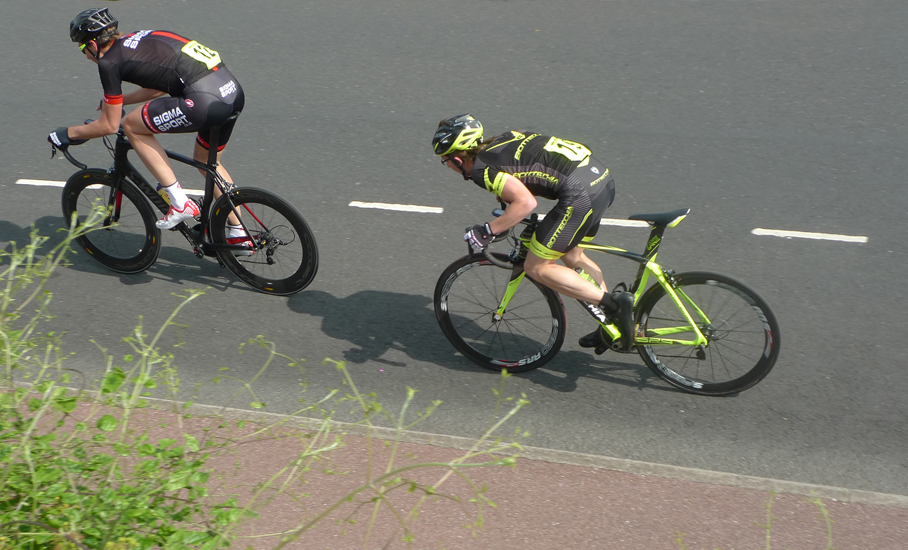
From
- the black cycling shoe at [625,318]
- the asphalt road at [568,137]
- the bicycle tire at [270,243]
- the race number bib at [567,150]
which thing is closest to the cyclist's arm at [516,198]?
the race number bib at [567,150]

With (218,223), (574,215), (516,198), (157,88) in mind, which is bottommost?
(218,223)

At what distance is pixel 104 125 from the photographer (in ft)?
18.9

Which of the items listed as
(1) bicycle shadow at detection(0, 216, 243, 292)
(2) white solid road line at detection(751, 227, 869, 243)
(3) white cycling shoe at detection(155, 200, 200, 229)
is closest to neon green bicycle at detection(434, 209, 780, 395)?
(2) white solid road line at detection(751, 227, 869, 243)

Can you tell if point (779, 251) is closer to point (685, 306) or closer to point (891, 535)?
point (685, 306)

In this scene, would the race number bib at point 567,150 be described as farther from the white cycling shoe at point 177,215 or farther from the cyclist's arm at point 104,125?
the cyclist's arm at point 104,125

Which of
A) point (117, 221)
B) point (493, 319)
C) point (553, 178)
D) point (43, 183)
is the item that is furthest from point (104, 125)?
point (553, 178)

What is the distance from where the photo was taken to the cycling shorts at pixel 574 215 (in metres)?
4.86

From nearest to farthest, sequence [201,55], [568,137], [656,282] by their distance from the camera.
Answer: [656,282] → [201,55] → [568,137]

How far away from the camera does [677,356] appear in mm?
5246

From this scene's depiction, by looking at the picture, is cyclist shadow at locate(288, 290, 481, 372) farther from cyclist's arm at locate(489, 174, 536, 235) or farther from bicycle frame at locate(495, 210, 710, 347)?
cyclist's arm at locate(489, 174, 536, 235)

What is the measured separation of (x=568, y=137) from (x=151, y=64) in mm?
3864

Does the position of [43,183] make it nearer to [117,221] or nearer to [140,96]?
[117,221]

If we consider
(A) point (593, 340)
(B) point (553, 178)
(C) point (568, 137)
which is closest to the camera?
(B) point (553, 178)

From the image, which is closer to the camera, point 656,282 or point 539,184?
point 539,184
